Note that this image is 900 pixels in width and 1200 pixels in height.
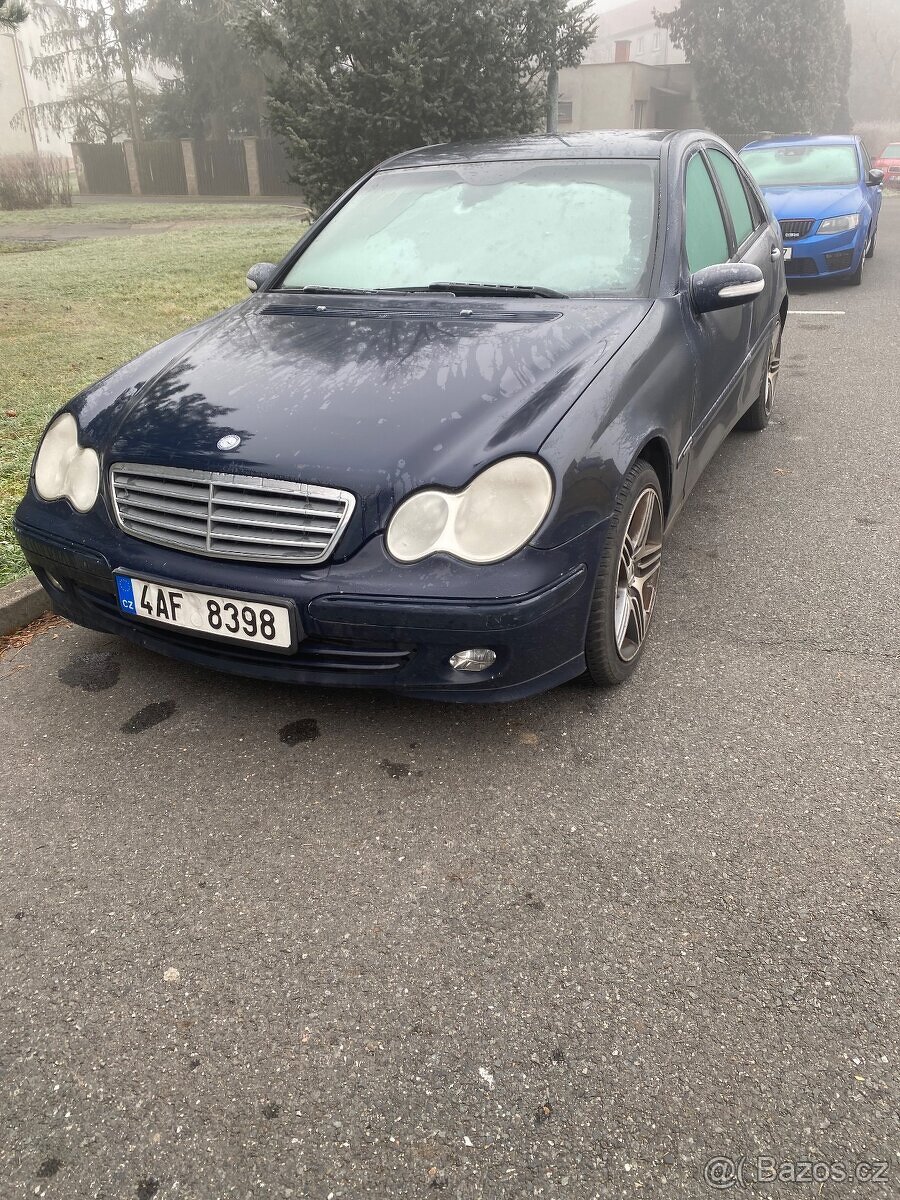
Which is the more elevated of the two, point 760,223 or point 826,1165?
point 760,223

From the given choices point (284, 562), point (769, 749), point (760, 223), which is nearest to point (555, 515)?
point (284, 562)

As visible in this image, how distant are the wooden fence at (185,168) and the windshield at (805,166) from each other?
2205 cm

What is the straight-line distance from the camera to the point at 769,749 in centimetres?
260

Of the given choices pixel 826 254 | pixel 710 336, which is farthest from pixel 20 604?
pixel 826 254

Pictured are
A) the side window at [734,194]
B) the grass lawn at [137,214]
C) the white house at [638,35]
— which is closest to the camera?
the side window at [734,194]

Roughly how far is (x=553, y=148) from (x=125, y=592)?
8.23 feet

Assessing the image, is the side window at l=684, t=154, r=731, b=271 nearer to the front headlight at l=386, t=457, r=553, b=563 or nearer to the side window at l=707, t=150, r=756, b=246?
the side window at l=707, t=150, r=756, b=246

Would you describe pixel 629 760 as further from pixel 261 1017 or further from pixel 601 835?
pixel 261 1017

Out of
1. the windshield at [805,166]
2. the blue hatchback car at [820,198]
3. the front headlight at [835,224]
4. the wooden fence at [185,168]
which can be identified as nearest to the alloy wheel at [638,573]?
the blue hatchback car at [820,198]

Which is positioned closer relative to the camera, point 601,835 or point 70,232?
point 601,835

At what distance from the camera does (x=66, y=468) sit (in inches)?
111

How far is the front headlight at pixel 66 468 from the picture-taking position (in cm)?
273

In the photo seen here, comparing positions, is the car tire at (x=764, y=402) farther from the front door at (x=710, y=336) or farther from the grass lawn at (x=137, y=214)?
the grass lawn at (x=137, y=214)

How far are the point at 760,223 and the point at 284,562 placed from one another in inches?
146
